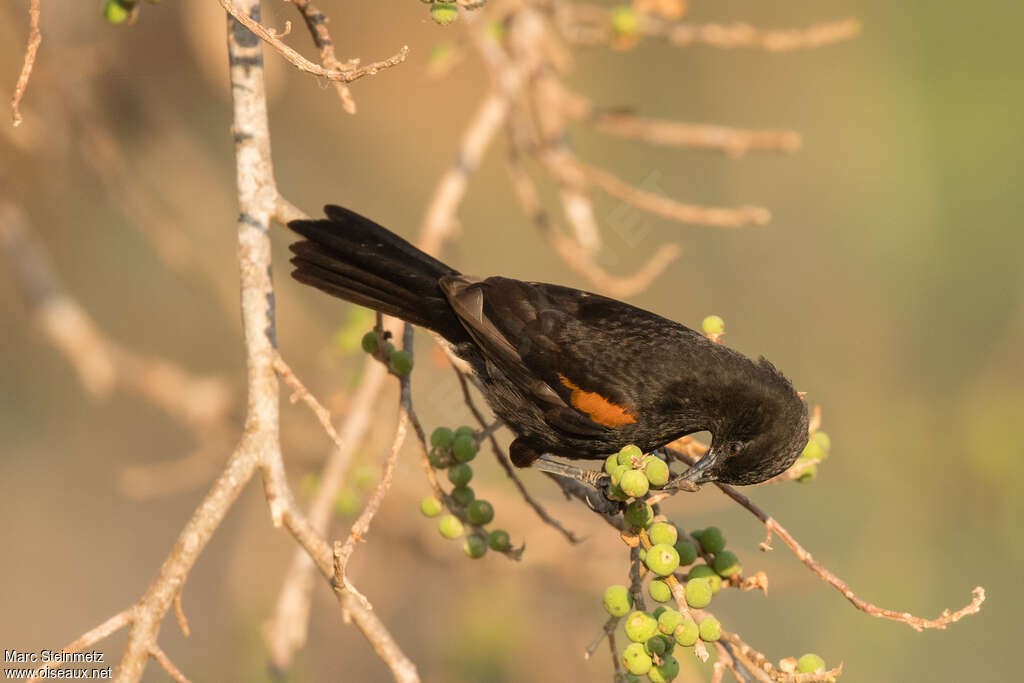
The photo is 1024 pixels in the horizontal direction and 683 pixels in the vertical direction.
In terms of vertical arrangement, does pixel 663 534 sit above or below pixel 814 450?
below

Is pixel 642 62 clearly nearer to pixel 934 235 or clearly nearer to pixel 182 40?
pixel 934 235

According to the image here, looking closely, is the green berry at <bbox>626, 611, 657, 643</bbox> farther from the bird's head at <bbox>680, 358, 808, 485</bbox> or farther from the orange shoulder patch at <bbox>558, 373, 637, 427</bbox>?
the orange shoulder patch at <bbox>558, 373, 637, 427</bbox>

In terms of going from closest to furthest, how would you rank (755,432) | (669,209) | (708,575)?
1. (708,575)
2. (755,432)
3. (669,209)

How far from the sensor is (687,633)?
2252 millimetres

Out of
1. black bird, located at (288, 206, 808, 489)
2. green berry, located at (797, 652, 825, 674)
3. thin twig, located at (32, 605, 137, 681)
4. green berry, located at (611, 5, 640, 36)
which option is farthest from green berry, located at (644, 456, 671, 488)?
green berry, located at (611, 5, 640, 36)

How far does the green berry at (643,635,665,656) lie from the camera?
2.31 metres

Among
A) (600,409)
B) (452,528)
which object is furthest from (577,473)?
(452,528)

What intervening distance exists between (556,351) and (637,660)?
4.98ft

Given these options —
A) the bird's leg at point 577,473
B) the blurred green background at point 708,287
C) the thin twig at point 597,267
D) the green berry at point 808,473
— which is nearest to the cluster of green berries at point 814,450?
the green berry at point 808,473

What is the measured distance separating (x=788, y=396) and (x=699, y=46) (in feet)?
19.7

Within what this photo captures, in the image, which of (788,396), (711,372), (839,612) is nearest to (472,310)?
(711,372)

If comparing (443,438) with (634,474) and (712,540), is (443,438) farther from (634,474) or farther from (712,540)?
(712,540)

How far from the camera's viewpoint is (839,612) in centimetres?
616

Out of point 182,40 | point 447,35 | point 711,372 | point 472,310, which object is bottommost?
point 472,310
